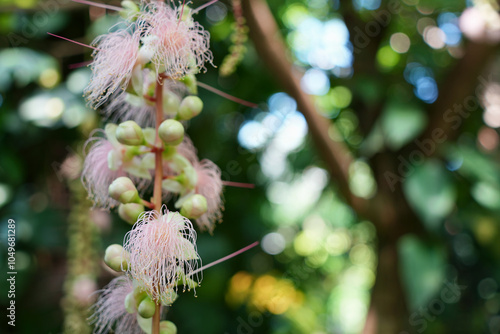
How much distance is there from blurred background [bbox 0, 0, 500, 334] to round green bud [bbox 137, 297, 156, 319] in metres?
0.63

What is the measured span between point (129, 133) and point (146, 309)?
0.16 metres

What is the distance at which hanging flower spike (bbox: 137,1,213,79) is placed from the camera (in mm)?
453

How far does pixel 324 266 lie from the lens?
2.76 meters

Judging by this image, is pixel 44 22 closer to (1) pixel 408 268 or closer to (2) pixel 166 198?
(2) pixel 166 198

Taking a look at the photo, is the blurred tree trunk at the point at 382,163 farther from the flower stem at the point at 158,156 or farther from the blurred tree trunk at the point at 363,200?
the flower stem at the point at 158,156

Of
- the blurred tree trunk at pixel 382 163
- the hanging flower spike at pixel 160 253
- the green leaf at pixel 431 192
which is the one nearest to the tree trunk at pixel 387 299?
the blurred tree trunk at pixel 382 163

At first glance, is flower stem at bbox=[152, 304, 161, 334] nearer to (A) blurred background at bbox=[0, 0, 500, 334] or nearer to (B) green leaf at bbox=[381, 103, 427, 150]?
(A) blurred background at bbox=[0, 0, 500, 334]

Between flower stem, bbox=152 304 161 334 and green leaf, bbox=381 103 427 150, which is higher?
flower stem, bbox=152 304 161 334

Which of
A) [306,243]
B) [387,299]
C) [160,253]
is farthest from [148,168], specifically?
[306,243]

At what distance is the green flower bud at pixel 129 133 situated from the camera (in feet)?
1.48

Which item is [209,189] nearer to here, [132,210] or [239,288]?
[132,210]

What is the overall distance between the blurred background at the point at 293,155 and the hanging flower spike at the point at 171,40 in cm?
46

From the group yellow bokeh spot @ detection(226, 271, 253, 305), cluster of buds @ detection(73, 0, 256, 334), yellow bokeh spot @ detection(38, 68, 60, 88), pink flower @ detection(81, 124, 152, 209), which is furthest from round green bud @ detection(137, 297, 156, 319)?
yellow bokeh spot @ detection(226, 271, 253, 305)

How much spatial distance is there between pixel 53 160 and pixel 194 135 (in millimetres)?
444
